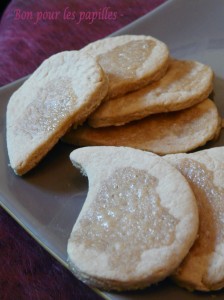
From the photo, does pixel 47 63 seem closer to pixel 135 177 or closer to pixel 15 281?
pixel 135 177

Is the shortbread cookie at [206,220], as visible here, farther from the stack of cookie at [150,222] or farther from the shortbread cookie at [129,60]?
the shortbread cookie at [129,60]

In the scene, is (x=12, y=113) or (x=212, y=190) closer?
(x=212, y=190)

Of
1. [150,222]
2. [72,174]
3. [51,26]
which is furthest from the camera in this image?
[51,26]

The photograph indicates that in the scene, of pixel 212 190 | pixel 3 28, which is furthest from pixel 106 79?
pixel 3 28

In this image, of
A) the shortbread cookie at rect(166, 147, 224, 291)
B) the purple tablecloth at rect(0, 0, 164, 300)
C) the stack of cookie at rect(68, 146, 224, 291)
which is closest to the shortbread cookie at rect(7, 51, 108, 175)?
the stack of cookie at rect(68, 146, 224, 291)

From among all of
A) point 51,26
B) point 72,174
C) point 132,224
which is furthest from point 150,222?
point 51,26

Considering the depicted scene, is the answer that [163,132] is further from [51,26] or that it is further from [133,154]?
[51,26]
